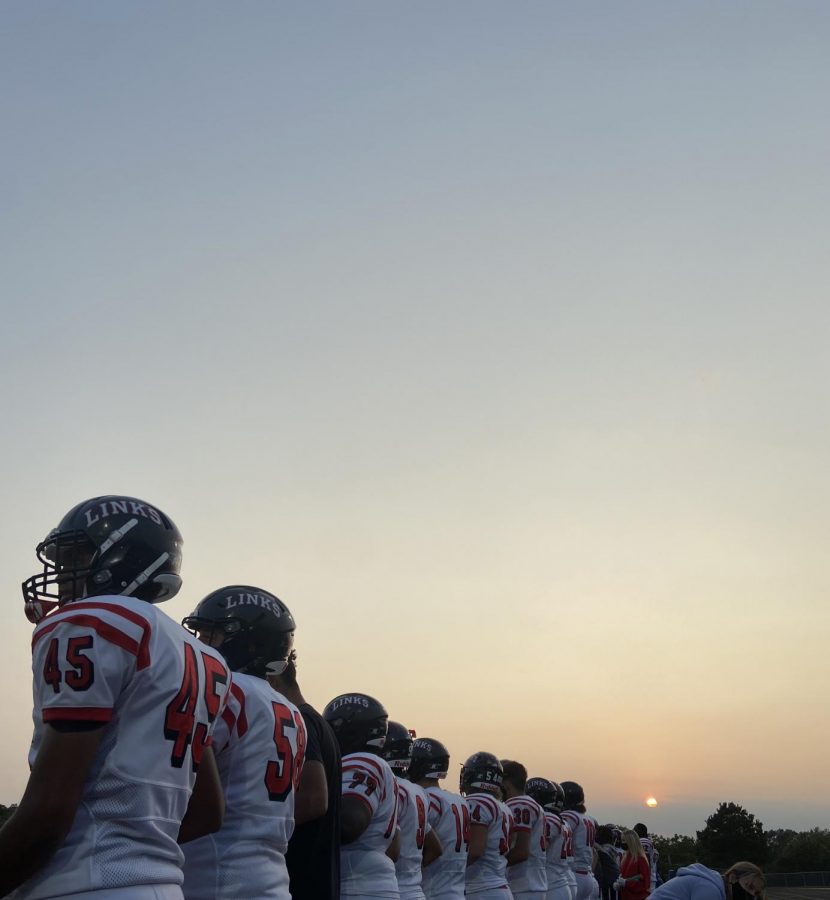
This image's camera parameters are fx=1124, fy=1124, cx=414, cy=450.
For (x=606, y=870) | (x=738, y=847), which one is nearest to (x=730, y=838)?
(x=738, y=847)

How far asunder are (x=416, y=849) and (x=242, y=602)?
4.20 metres

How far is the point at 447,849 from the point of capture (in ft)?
36.1

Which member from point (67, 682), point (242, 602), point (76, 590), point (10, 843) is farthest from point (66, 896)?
point (242, 602)

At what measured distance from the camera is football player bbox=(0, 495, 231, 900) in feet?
12.2

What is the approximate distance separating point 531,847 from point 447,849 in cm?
319

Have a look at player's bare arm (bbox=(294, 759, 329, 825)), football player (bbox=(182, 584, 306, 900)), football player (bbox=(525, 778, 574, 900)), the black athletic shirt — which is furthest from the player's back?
football player (bbox=(182, 584, 306, 900))

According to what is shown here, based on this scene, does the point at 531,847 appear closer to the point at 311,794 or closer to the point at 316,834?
the point at 316,834

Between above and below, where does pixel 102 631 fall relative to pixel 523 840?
above

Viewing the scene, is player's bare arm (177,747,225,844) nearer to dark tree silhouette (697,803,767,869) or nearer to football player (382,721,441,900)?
football player (382,721,441,900)

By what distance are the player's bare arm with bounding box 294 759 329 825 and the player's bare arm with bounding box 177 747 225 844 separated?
56.3 inches

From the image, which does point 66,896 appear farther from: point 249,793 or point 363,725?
point 363,725

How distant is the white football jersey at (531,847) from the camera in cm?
1344

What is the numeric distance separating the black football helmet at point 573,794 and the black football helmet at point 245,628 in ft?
49.8

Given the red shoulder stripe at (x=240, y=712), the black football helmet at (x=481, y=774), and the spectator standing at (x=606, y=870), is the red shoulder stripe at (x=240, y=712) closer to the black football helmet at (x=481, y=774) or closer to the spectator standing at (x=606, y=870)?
the black football helmet at (x=481, y=774)
